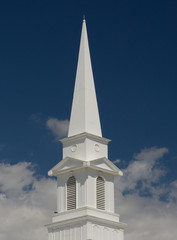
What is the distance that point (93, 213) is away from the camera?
7556cm

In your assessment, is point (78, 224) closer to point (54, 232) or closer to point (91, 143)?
point (54, 232)

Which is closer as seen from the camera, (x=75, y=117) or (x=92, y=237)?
(x=92, y=237)

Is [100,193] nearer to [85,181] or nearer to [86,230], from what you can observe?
[85,181]

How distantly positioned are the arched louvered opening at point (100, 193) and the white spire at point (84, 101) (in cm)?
534

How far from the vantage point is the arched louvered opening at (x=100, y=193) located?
77375mm

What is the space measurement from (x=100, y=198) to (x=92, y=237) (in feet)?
16.3

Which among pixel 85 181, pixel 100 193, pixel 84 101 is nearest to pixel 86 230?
pixel 100 193

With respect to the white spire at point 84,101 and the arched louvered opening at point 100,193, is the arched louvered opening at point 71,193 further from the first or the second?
the white spire at point 84,101

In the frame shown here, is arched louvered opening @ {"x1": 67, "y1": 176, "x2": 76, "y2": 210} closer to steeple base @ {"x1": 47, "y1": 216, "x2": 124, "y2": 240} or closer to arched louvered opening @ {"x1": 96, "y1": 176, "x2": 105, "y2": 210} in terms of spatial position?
steeple base @ {"x1": 47, "y1": 216, "x2": 124, "y2": 240}

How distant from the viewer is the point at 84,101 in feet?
265

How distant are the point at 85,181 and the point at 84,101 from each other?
9.72 meters

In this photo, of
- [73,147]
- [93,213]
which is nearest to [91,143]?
[73,147]

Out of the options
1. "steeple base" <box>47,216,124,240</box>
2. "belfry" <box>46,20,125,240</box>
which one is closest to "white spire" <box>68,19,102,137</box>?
"belfry" <box>46,20,125,240</box>

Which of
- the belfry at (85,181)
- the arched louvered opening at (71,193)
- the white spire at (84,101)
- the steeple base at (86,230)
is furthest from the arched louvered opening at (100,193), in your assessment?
the white spire at (84,101)
